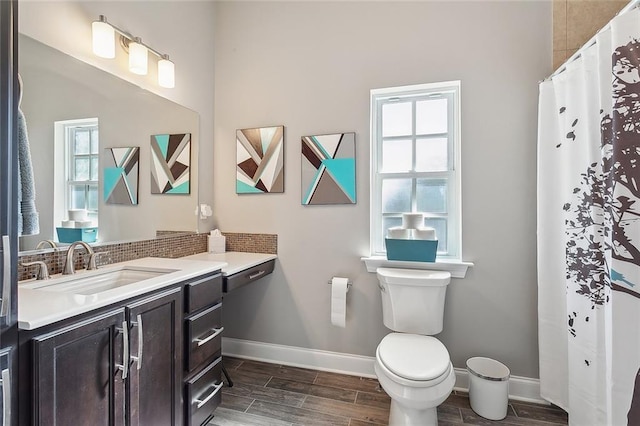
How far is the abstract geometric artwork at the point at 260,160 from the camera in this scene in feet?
7.55

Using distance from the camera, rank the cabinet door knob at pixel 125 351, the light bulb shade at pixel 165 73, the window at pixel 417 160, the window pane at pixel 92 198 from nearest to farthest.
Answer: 1. the cabinet door knob at pixel 125 351
2. the window pane at pixel 92 198
3. the light bulb shade at pixel 165 73
4. the window at pixel 417 160

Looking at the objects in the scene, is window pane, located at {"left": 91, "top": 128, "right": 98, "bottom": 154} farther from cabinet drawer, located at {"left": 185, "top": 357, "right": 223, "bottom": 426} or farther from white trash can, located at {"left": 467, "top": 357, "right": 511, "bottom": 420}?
white trash can, located at {"left": 467, "top": 357, "right": 511, "bottom": 420}

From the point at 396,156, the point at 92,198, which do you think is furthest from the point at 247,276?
the point at 396,156

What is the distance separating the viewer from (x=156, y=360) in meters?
1.25

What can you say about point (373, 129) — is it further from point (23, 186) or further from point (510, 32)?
point (23, 186)

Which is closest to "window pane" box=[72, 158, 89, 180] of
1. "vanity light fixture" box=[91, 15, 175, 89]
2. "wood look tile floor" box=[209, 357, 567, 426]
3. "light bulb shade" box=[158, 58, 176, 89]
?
"vanity light fixture" box=[91, 15, 175, 89]

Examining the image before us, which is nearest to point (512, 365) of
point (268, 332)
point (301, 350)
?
point (301, 350)

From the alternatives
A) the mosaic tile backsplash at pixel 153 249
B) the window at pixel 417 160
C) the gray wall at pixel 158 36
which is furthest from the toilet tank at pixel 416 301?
the gray wall at pixel 158 36

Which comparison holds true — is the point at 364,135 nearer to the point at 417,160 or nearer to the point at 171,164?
the point at 417,160

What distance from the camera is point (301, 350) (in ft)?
7.39

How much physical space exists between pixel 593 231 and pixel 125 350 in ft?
6.89

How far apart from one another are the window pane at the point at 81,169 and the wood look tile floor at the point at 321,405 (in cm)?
151

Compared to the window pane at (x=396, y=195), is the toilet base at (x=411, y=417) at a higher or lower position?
lower

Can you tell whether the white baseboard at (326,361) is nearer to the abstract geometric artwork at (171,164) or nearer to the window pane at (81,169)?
the abstract geometric artwork at (171,164)
